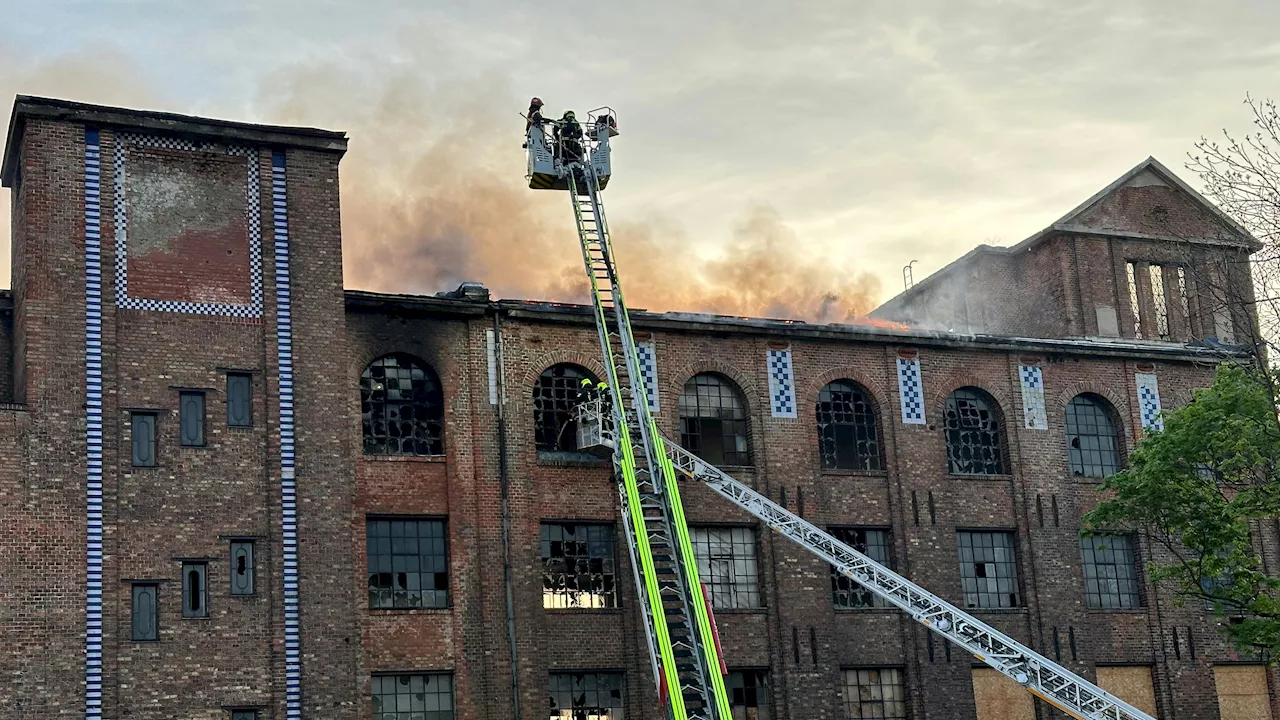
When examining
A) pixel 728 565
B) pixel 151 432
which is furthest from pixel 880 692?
pixel 151 432

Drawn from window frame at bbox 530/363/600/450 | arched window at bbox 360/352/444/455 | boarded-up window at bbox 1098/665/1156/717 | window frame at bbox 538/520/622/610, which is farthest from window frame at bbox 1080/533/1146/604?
arched window at bbox 360/352/444/455

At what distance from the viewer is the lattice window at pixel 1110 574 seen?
3475 cm

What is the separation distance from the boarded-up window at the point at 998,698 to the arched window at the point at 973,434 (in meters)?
4.24

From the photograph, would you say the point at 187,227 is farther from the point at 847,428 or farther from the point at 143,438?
the point at 847,428

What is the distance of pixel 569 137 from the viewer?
104 ft

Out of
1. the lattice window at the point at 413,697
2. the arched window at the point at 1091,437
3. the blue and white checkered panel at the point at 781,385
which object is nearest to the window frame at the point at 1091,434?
the arched window at the point at 1091,437

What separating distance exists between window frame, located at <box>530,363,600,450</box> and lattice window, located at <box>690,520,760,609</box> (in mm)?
2770

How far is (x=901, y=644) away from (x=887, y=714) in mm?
1402

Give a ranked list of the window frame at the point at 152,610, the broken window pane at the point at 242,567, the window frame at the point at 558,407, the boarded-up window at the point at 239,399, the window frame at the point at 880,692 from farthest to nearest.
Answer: the window frame at the point at 880,692
the window frame at the point at 558,407
the boarded-up window at the point at 239,399
the broken window pane at the point at 242,567
the window frame at the point at 152,610

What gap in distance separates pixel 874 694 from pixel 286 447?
12.6m

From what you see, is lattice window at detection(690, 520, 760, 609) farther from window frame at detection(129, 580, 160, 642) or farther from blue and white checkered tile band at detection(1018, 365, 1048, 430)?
window frame at detection(129, 580, 160, 642)

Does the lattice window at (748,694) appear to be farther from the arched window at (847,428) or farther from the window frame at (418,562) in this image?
the window frame at (418,562)

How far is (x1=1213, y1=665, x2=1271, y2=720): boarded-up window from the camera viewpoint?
35031 millimetres

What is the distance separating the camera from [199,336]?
89.8ft
